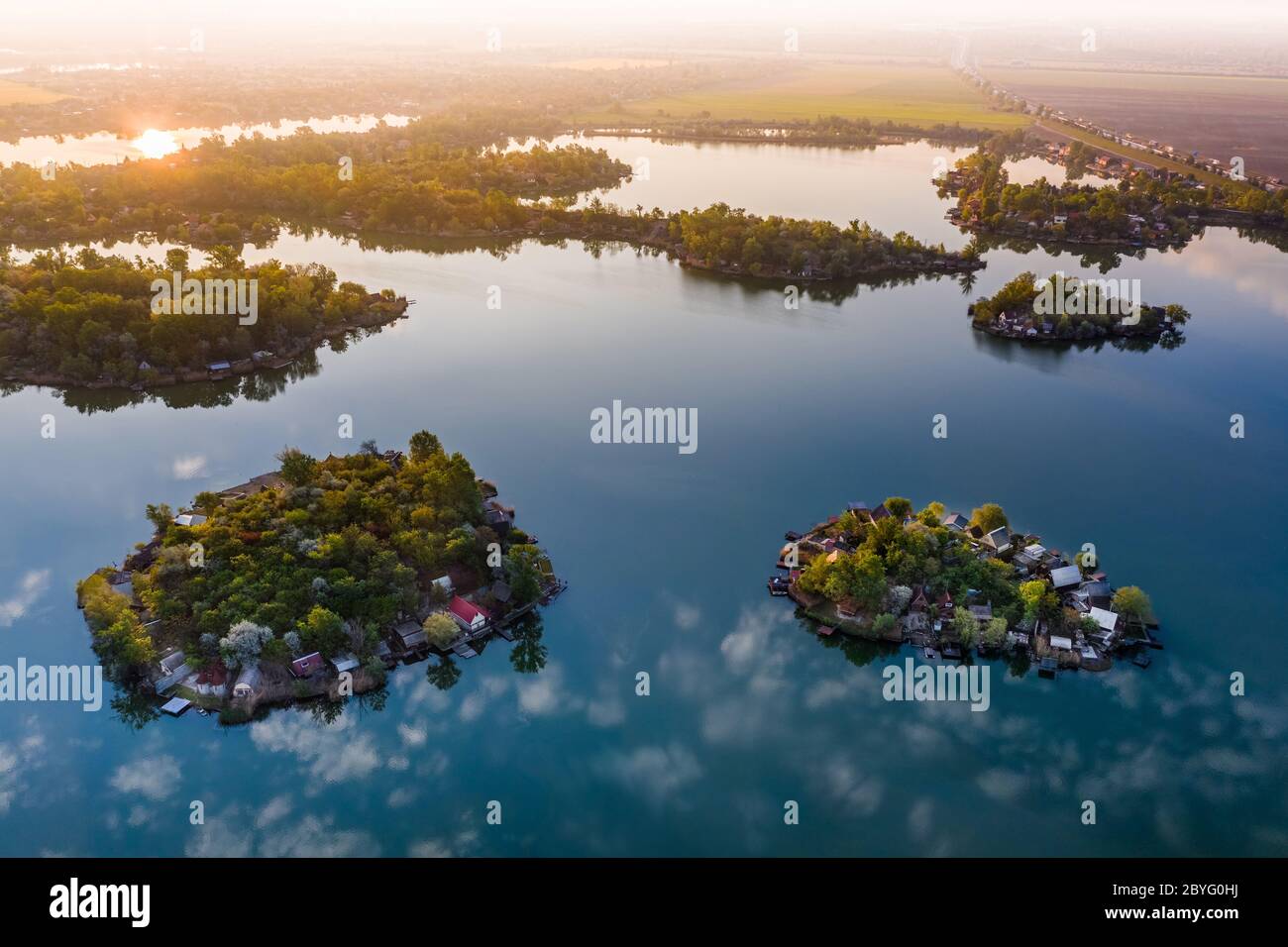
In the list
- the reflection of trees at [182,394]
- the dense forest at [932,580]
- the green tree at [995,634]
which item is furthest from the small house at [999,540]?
the reflection of trees at [182,394]

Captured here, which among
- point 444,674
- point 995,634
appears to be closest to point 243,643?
point 444,674

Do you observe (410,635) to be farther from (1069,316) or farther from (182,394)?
(1069,316)

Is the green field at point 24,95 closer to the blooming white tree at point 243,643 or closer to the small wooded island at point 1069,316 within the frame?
the blooming white tree at point 243,643

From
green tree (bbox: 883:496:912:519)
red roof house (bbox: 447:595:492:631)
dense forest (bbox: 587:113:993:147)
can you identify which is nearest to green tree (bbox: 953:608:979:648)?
green tree (bbox: 883:496:912:519)

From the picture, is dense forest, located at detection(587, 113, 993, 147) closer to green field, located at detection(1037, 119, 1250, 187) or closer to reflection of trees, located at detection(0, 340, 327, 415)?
green field, located at detection(1037, 119, 1250, 187)

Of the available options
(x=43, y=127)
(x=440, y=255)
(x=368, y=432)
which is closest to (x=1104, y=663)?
(x=368, y=432)
